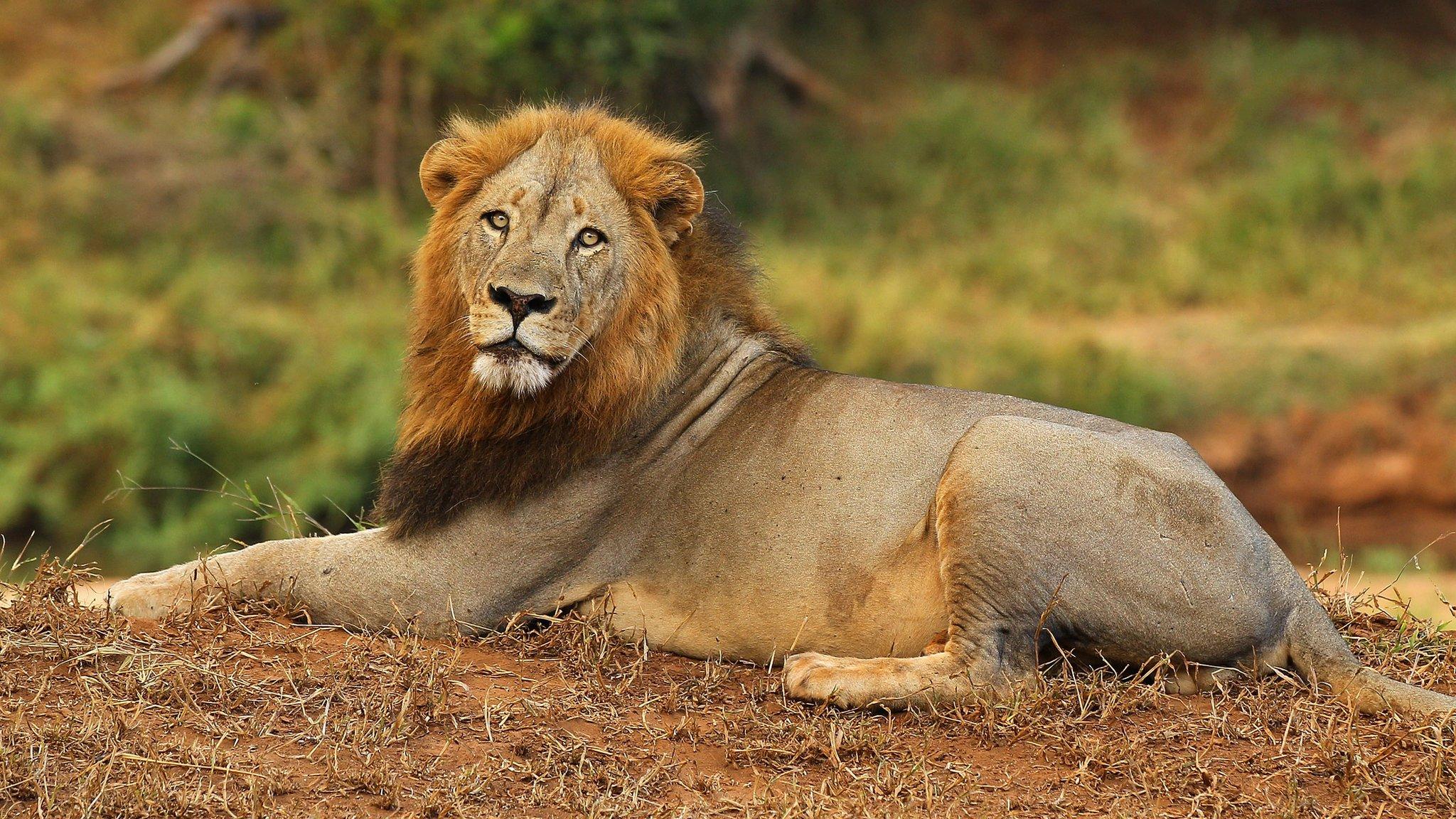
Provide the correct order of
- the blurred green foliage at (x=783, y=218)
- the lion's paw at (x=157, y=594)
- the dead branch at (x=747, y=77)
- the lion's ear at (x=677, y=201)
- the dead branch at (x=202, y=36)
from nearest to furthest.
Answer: the lion's paw at (x=157, y=594)
the lion's ear at (x=677, y=201)
the blurred green foliage at (x=783, y=218)
the dead branch at (x=202, y=36)
the dead branch at (x=747, y=77)

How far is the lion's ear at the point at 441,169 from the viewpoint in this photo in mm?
4523

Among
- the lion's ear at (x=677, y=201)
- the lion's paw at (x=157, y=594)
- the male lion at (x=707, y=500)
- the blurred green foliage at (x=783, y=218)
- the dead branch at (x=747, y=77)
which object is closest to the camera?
the male lion at (x=707, y=500)

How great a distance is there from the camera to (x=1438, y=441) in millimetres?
13516

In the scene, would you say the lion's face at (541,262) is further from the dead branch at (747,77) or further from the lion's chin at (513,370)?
the dead branch at (747,77)

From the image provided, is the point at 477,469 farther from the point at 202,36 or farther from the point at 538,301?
the point at 202,36

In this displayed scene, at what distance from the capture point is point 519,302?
408 cm

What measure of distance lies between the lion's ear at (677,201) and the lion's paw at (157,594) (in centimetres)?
162

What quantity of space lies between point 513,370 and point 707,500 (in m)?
0.65

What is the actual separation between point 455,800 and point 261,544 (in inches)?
58.5

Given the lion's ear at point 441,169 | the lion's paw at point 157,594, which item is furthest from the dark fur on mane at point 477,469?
the lion's ear at point 441,169

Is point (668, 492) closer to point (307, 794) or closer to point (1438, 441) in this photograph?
→ point (307, 794)

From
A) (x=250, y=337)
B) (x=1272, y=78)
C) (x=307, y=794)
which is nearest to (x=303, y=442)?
(x=250, y=337)

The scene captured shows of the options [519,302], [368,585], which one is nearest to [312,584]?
[368,585]

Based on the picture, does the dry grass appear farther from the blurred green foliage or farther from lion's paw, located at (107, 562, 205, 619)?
the blurred green foliage
